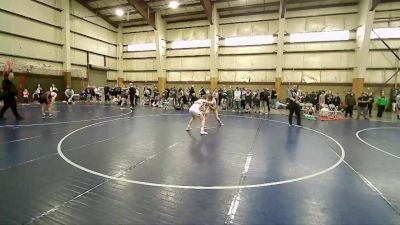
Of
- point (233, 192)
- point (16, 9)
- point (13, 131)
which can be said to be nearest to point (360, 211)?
point (233, 192)

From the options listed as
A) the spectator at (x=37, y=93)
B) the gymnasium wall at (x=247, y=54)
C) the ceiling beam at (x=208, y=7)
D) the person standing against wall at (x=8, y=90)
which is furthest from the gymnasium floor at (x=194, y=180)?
the ceiling beam at (x=208, y=7)

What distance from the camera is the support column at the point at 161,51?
91.8 ft

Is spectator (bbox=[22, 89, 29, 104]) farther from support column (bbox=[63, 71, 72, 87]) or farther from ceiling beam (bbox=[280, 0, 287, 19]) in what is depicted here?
ceiling beam (bbox=[280, 0, 287, 19])

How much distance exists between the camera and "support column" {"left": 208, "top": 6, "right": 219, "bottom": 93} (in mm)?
25775

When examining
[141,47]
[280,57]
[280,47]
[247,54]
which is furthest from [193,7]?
[280,57]

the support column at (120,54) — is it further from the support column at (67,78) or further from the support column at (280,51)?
the support column at (280,51)

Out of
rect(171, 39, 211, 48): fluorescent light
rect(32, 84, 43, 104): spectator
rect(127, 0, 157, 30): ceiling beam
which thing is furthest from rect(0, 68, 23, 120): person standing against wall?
rect(171, 39, 211, 48): fluorescent light

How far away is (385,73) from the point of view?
21984 millimetres

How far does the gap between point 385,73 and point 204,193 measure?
24.2 meters

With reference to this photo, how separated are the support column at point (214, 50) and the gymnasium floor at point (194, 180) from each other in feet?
60.1

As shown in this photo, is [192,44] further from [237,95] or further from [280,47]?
[237,95]

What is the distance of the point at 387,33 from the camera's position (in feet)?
70.5

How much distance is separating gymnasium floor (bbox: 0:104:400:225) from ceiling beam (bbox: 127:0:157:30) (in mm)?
18903

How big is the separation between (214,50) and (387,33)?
15019mm
